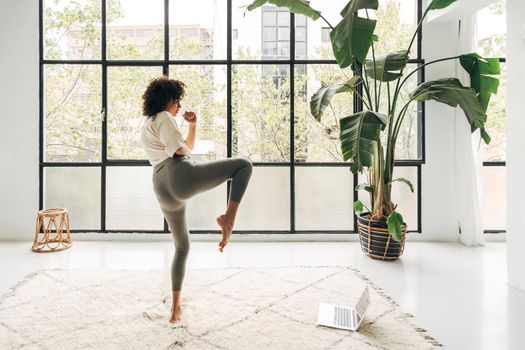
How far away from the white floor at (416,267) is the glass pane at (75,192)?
1.00 feet

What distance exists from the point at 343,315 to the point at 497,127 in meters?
3.12

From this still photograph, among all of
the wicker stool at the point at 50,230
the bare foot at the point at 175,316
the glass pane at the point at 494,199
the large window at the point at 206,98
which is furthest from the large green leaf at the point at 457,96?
the wicker stool at the point at 50,230

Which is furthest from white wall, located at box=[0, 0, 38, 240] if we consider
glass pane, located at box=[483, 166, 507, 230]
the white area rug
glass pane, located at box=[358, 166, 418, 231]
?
glass pane, located at box=[483, 166, 507, 230]

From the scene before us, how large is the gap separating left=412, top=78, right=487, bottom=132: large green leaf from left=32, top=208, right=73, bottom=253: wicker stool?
358cm

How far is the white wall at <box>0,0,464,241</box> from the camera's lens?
3.93 m

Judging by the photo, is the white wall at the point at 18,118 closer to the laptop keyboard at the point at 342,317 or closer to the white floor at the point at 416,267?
the white floor at the point at 416,267

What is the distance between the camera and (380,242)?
132 inches

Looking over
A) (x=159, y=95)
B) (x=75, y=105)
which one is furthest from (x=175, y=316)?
(x=75, y=105)

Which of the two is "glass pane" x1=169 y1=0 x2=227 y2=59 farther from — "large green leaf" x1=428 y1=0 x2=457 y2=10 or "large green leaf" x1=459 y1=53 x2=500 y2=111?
"large green leaf" x1=459 y1=53 x2=500 y2=111

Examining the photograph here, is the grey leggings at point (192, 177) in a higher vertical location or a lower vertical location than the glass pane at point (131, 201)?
higher

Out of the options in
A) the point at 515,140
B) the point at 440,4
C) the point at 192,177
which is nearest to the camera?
the point at 192,177

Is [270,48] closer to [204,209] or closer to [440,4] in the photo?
[440,4]

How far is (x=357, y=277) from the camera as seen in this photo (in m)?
2.90

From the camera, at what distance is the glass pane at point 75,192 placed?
4047 millimetres
